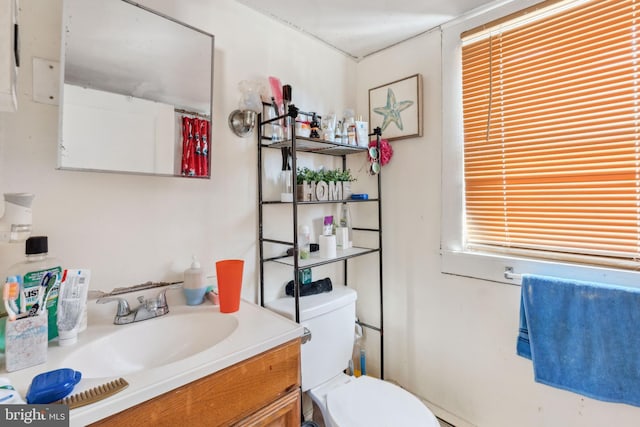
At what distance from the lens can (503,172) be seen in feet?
4.34

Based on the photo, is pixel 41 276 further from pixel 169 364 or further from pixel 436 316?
pixel 436 316

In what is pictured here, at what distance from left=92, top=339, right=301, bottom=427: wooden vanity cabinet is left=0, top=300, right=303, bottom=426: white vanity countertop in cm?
2

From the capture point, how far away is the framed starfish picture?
156 cm

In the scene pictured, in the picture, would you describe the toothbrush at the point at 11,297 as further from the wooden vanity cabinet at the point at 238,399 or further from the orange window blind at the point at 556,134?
the orange window blind at the point at 556,134

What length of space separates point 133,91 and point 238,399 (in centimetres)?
102

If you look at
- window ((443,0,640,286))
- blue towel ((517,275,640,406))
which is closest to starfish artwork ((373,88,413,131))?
window ((443,0,640,286))

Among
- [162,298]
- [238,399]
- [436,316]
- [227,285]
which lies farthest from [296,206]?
[436,316]

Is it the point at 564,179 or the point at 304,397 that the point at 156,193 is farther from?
the point at 564,179

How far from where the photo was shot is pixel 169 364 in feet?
2.32

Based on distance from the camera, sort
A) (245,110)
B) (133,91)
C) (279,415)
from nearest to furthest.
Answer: (279,415), (133,91), (245,110)

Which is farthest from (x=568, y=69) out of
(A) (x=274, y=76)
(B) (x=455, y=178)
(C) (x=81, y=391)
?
(C) (x=81, y=391)

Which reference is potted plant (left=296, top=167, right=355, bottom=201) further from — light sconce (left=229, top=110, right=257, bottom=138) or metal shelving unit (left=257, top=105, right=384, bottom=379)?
light sconce (left=229, top=110, right=257, bottom=138)

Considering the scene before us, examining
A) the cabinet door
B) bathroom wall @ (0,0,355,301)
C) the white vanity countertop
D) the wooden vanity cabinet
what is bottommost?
the cabinet door

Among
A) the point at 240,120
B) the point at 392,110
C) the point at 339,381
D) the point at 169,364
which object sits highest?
the point at 392,110
